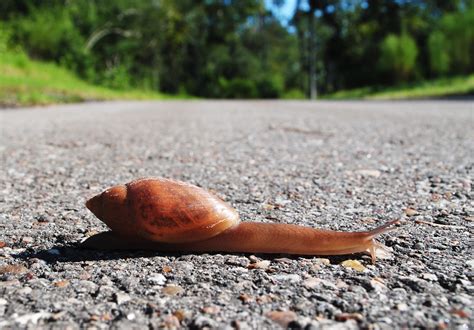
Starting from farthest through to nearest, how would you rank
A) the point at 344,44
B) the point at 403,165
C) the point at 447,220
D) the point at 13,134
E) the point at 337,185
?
1. the point at 344,44
2. the point at 13,134
3. the point at 403,165
4. the point at 337,185
5. the point at 447,220

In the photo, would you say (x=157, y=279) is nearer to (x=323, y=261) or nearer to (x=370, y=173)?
(x=323, y=261)

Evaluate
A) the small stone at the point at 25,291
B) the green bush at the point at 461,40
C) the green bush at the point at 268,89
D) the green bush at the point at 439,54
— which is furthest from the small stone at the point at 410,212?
the green bush at the point at 268,89

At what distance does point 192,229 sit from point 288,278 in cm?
28

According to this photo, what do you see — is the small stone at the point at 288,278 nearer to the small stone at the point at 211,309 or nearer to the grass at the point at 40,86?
the small stone at the point at 211,309

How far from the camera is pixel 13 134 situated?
4965 millimetres

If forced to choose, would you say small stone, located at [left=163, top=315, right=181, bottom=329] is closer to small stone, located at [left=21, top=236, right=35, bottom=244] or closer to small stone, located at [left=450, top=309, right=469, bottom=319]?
small stone, located at [left=450, top=309, right=469, bottom=319]

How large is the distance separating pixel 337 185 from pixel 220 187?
0.54m

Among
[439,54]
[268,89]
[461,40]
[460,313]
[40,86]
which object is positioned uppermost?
[461,40]

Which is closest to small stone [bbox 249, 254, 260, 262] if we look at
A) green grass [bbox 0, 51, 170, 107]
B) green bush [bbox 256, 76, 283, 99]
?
green grass [bbox 0, 51, 170, 107]

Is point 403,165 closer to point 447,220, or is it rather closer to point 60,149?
→ point 447,220

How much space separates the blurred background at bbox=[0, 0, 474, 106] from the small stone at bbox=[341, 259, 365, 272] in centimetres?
966

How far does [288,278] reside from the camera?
1335 millimetres

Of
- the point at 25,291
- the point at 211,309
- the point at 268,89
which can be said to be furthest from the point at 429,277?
the point at 268,89

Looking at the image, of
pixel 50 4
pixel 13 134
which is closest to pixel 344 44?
pixel 50 4
